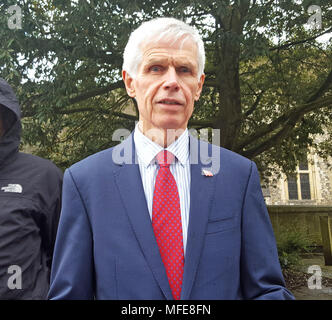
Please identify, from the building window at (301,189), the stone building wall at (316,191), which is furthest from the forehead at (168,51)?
the building window at (301,189)

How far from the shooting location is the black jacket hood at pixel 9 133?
232cm

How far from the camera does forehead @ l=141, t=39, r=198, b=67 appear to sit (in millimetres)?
1430

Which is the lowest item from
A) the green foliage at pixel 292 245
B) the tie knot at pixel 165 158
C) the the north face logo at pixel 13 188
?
the green foliage at pixel 292 245

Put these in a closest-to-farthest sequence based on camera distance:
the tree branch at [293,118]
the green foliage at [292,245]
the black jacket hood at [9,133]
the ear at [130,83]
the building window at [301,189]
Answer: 1. the ear at [130,83]
2. the black jacket hood at [9,133]
3. the tree branch at [293,118]
4. the green foliage at [292,245]
5. the building window at [301,189]

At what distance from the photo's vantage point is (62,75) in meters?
5.91

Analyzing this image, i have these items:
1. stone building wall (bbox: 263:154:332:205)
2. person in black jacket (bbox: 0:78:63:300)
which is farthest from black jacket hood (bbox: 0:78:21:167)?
stone building wall (bbox: 263:154:332:205)

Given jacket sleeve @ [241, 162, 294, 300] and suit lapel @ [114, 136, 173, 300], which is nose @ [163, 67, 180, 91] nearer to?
suit lapel @ [114, 136, 173, 300]

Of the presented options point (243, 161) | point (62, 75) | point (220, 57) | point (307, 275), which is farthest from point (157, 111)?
point (307, 275)

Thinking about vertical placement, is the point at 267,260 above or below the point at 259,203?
below

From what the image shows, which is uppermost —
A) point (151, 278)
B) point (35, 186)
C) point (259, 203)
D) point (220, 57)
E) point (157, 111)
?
point (220, 57)

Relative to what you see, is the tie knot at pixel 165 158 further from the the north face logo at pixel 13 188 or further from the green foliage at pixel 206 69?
the green foliage at pixel 206 69

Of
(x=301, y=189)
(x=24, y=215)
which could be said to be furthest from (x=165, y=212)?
(x=301, y=189)
